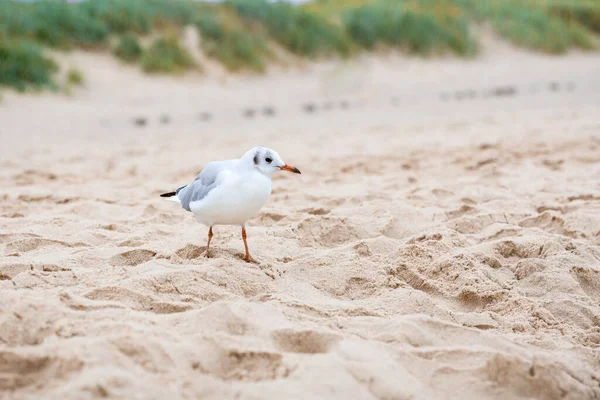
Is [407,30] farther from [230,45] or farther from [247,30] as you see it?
[230,45]

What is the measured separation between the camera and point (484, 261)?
3264mm

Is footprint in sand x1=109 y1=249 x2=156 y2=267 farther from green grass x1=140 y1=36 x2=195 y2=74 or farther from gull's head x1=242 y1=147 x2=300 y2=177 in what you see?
green grass x1=140 y1=36 x2=195 y2=74

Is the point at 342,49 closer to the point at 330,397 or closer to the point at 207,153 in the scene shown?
the point at 207,153

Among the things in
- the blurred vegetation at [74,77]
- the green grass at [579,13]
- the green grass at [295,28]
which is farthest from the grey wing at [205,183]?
the green grass at [579,13]

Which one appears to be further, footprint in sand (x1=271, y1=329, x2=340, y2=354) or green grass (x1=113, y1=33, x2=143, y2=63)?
green grass (x1=113, y1=33, x2=143, y2=63)

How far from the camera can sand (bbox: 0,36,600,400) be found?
2086 millimetres

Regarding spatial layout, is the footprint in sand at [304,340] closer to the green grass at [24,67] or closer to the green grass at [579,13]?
the green grass at [24,67]

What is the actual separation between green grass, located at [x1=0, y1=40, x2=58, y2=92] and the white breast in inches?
300

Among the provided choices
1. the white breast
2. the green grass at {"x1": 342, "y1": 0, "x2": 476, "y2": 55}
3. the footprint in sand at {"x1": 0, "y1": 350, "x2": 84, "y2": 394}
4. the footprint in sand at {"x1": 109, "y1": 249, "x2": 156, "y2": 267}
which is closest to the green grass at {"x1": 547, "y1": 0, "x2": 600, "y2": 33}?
the green grass at {"x1": 342, "y1": 0, "x2": 476, "y2": 55}

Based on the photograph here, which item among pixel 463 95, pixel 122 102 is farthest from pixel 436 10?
pixel 122 102

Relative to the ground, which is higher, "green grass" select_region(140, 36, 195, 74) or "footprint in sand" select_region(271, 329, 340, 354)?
"footprint in sand" select_region(271, 329, 340, 354)

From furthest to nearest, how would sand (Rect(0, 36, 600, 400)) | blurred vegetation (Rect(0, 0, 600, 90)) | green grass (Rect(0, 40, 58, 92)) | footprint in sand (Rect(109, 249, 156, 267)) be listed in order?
1. blurred vegetation (Rect(0, 0, 600, 90))
2. green grass (Rect(0, 40, 58, 92))
3. footprint in sand (Rect(109, 249, 156, 267))
4. sand (Rect(0, 36, 600, 400))

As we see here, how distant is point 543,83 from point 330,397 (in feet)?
45.4

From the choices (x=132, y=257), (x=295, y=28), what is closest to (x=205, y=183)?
(x=132, y=257)
